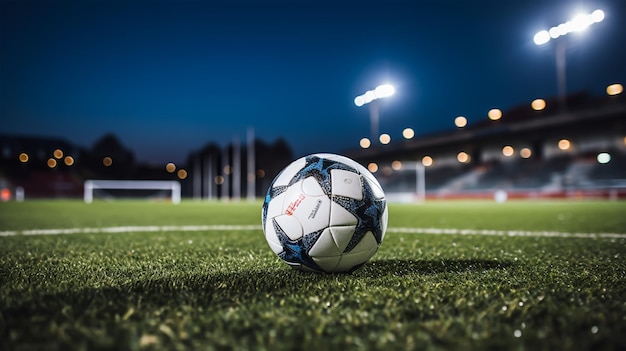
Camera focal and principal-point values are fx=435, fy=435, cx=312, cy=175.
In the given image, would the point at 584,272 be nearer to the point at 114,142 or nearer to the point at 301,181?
the point at 301,181

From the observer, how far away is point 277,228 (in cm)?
302

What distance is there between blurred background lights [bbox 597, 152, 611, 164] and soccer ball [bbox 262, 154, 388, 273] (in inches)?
1635

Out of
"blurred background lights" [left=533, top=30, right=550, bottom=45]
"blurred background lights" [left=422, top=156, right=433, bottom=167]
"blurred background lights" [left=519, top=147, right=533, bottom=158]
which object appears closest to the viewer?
"blurred background lights" [left=533, top=30, right=550, bottom=45]

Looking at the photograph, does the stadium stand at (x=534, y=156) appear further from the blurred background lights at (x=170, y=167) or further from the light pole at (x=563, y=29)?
the blurred background lights at (x=170, y=167)

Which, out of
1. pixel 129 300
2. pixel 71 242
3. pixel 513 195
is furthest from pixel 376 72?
pixel 129 300

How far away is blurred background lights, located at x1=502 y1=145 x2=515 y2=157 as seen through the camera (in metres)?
45.0

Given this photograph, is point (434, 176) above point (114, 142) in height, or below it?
below

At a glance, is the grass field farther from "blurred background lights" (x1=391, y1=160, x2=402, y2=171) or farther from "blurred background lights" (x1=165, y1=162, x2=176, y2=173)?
"blurred background lights" (x1=165, y1=162, x2=176, y2=173)

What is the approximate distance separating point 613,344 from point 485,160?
4925 centimetres

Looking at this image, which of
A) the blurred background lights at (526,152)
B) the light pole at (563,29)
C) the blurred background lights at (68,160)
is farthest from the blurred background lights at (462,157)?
the blurred background lights at (68,160)

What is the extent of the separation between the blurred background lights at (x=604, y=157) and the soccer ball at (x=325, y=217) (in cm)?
4154

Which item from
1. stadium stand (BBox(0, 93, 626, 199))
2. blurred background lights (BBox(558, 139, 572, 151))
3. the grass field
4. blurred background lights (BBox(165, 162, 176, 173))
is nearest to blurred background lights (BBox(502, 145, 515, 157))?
stadium stand (BBox(0, 93, 626, 199))

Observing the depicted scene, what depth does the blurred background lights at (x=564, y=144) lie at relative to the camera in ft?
134

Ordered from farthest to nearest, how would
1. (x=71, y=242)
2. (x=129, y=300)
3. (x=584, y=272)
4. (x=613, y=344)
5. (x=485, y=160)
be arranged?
(x=485, y=160)
(x=71, y=242)
(x=584, y=272)
(x=129, y=300)
(x=613, y=344)
